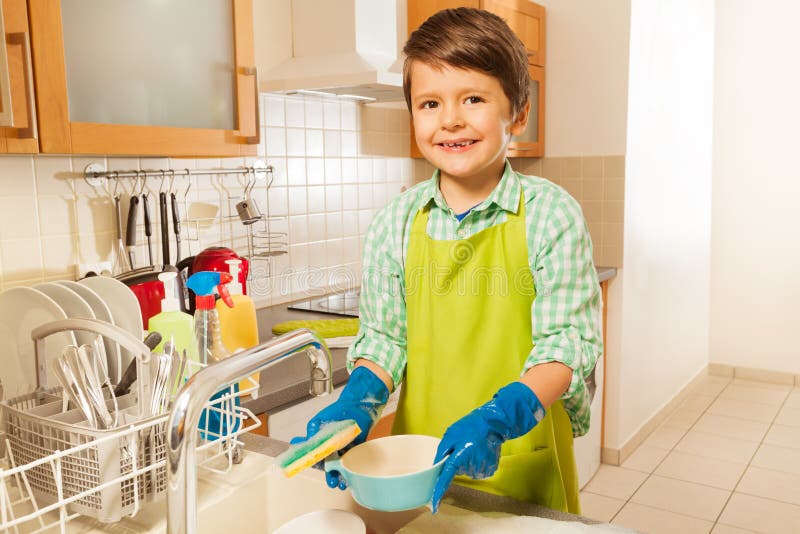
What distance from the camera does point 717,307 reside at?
13.5 feet

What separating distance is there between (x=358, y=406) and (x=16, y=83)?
2.61ft

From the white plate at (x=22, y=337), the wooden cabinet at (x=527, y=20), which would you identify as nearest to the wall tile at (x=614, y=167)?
the wooden cabinet at (x=527, y=20)

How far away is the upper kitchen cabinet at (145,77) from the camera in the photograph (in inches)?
Result: 50.1

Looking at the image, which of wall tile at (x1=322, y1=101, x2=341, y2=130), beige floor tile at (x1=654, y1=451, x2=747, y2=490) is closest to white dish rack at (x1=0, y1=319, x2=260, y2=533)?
wall tile at (x1=322, y1=101, x2=341, y2=130)

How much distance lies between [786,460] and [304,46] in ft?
8.24

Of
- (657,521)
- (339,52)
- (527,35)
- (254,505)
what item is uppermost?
(527,35)

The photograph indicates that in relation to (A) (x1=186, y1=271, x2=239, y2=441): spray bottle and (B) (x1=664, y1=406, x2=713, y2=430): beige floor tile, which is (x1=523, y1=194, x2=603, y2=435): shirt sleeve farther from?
(B) (x1=664, y1=406, x2=713, y2=430): beige floor tile

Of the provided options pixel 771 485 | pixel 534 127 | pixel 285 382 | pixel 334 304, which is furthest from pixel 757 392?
pixel 285 382

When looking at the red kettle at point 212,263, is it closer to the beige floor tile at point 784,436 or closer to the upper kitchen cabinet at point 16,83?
the upper kitchen cabinet at point 16,83

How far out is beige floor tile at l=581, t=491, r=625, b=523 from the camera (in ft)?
8.36

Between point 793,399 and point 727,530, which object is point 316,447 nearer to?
point 727,530

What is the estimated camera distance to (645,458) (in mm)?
3027

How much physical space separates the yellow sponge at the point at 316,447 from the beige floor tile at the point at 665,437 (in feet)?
8.77

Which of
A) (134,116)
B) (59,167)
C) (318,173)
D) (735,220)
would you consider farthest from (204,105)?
(735,220)
